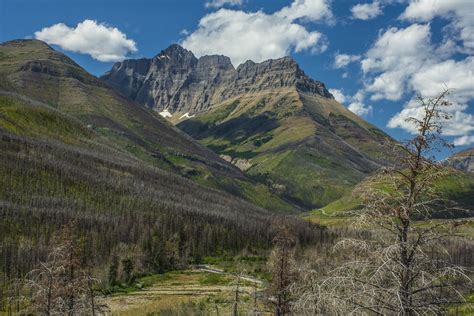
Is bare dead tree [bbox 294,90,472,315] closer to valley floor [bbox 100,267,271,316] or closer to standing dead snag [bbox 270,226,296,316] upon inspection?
standing dead snag [bbox 270,226,296,316]

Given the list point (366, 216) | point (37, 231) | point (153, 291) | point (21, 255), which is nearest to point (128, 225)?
point (37, 231)

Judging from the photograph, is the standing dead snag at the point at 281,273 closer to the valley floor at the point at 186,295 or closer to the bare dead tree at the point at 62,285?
the bare dead tree at the point at 62,285

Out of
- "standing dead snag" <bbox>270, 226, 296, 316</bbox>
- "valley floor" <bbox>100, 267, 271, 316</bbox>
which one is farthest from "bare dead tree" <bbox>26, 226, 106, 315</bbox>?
"valley floor" <bbox>100, 267, 271, 316</bbox>

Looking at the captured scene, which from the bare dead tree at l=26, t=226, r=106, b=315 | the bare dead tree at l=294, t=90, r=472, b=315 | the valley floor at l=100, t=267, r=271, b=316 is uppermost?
the bare dead tree at l=294, t=90, r=472, b=315

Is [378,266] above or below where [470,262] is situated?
above

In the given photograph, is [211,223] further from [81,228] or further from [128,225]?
[81,228]

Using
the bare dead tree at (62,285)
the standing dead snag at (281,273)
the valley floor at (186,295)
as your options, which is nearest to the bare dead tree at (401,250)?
the bare dead tree at (62,285)

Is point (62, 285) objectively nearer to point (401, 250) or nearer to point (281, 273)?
point (281, 273)

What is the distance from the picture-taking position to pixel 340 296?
17.0m

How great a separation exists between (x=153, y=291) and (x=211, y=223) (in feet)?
293

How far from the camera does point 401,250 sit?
17125 millimetres

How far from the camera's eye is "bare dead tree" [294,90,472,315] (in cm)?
1655

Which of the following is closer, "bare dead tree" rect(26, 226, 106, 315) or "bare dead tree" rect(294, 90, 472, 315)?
"bare dead tree" rect(294, 90, 472, 315)

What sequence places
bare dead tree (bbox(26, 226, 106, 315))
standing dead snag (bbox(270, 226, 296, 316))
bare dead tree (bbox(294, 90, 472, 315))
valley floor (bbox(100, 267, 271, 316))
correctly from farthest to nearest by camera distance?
valley floor (bbox(100, 267, 271, 316)), standing dead snag (bbox(270, 226, 296, 316)), bare dead tree (bbox(26, 226, 106, 315)), bare dead tree (bbox(294, 90, 472, 315))
